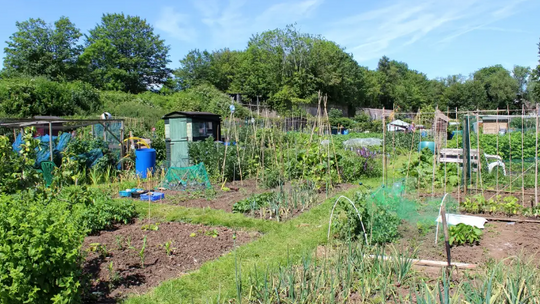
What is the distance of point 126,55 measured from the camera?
42.8 meters

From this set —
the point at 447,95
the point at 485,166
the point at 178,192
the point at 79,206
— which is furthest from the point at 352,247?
the point at 447,95

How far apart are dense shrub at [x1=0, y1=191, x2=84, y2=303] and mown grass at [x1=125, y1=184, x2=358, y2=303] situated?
Result: 81cm

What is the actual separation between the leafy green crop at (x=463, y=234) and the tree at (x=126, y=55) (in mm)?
37837

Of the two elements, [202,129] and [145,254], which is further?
[202,129]

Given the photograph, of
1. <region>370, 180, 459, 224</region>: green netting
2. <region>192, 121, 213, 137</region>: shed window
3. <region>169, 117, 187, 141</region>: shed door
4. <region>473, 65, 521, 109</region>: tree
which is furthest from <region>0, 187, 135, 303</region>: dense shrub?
<region>473, 65, 521, 109</region>: tree

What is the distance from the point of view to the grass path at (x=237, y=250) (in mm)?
3652

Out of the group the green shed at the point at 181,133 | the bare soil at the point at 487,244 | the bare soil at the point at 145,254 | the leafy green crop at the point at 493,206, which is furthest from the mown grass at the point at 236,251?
the green shed at the point at 181,133

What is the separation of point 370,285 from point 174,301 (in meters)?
1.77

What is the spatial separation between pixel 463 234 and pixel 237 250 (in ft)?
9.31

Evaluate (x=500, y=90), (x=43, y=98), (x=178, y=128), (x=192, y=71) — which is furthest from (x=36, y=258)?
(x=500, y=90)

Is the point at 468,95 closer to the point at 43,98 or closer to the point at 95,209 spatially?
the point at 43,98

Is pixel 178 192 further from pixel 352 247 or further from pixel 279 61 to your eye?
pixel 279 61

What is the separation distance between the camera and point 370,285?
3.40 m

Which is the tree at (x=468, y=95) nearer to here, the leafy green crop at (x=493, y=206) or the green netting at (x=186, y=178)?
the leafy green crop at (x=493, y=206)
